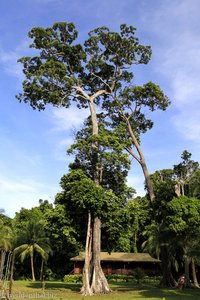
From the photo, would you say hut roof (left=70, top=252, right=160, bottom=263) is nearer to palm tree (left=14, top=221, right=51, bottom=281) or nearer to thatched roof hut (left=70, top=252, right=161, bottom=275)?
thatched roof hut (left=70, top=252, right=161, bottom=275)

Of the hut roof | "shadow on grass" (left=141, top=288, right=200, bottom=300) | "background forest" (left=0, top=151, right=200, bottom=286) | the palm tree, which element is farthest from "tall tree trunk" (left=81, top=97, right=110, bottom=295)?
the palm tree

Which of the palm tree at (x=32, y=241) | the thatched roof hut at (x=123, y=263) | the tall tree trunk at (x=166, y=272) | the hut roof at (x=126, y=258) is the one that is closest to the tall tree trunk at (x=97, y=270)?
the tall tree trunk at (x=166, y=272)

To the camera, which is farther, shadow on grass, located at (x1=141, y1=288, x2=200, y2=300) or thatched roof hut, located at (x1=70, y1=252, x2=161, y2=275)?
thatched roof hut, located at (x1=70, y1=252, x2=161, y2=275)

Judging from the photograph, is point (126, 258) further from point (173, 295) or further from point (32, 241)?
point (173, 295)

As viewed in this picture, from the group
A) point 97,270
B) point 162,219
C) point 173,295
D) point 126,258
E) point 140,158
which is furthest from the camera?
point 126,258

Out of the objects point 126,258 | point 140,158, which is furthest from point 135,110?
point 126,258

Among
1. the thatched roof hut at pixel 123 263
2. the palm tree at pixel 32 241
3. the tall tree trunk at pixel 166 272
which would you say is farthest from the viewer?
the thatched roof hut at pixel 123 263

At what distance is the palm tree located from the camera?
135 ft

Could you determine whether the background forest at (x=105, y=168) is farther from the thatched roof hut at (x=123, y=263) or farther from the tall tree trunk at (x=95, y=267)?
the thatched roof hut at (x=123, y=263)

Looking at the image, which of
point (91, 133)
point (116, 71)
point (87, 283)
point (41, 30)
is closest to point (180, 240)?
point (87, 283)

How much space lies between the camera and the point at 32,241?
4209 cm

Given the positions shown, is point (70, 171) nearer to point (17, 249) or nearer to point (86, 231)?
point (86, 231)

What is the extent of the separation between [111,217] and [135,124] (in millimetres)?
10067

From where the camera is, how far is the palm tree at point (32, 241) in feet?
135
